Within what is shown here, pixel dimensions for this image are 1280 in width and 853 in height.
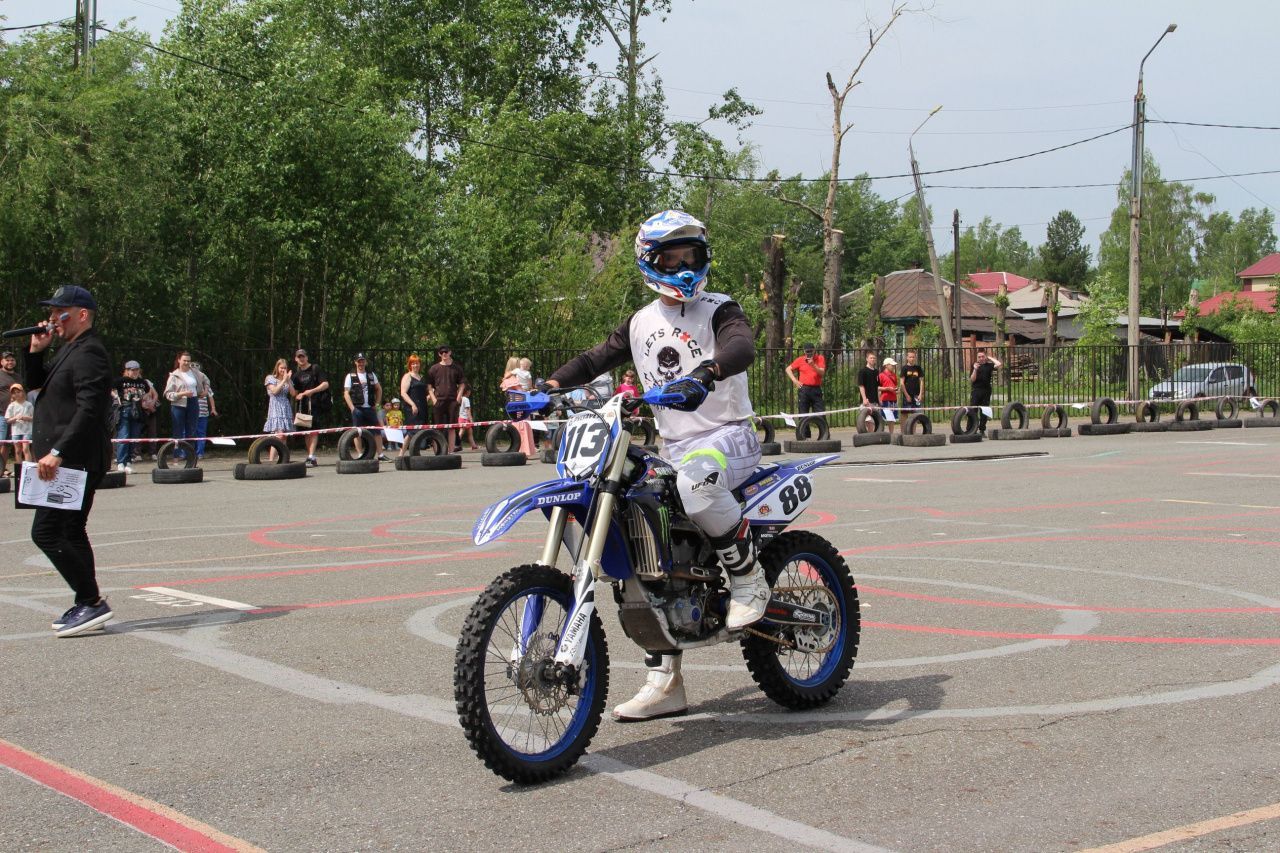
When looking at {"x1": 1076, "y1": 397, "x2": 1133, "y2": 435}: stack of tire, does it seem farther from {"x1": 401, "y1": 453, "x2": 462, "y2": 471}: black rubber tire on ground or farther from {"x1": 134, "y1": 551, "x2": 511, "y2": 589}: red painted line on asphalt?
{"x1": 134, "y1": 551, "x2": 511, "y2": 589}: red painted line on asphalt

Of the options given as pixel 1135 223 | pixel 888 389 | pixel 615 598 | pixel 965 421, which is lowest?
pixel 615 598

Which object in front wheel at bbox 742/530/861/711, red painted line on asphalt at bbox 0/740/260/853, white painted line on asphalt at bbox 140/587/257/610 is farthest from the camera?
white painted line on asphalt at bbox 140/587/257/610

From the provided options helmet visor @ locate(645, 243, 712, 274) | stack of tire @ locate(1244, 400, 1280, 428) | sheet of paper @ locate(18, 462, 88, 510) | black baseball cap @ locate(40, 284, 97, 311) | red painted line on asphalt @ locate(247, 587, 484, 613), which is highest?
black baseball cap @ locate(40, 284, 97, 311)

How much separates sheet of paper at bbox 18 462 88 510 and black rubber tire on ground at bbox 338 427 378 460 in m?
13.6

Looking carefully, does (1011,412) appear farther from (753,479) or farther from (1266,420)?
(753,479)

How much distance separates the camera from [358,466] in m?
21.0

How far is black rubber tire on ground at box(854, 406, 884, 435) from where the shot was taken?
90.2 feet

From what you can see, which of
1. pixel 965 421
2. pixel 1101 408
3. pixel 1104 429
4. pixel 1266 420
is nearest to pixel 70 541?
pixel 965 421

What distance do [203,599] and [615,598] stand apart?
445 cm

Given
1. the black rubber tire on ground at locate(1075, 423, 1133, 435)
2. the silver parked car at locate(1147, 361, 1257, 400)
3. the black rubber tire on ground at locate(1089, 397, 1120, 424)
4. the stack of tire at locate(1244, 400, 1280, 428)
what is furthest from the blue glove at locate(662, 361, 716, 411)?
the silver parked car at locate(1147, 361, 1257, 400)

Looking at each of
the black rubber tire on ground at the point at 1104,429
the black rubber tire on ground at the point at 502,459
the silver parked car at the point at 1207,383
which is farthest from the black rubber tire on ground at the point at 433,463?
the silver parked car at the point at 1207,383

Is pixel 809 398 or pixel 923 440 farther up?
pixel 809 398

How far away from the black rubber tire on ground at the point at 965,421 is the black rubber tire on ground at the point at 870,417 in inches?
57.5

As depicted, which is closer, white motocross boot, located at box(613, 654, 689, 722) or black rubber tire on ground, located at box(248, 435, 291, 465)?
white motocross boot, located at box(613, 654, 689, 722)
